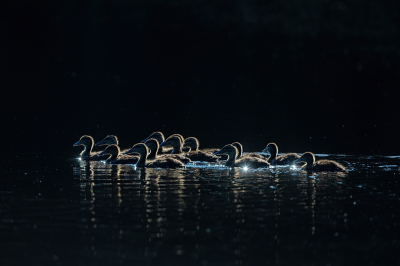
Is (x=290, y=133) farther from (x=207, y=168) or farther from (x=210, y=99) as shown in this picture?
(x=210, y=99)

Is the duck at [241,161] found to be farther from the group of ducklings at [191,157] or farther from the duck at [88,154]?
the duck at [88,154]

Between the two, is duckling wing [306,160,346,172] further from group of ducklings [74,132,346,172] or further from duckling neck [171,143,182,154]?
duckling neck [171,143,182,154]

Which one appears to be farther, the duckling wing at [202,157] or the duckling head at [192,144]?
the duckling head at [192,144]

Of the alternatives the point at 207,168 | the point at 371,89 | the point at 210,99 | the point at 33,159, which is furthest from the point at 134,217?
the point at 371,89

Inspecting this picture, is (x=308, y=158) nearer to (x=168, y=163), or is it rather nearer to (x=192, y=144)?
(x=168, y=163)

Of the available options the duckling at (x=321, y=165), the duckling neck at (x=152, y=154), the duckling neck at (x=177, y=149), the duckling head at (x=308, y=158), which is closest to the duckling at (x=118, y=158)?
the duckling neck at (x=152, y=154)

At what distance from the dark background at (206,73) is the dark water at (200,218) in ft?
30.5

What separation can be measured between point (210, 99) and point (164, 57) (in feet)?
113

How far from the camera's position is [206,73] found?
3413 inches

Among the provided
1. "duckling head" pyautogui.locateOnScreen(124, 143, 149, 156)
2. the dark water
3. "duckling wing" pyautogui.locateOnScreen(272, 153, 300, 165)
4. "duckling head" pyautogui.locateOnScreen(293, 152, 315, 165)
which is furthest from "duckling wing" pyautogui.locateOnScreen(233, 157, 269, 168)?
"duckling head" pyautogui.locateOnScreen(124, 143, 149, 156)

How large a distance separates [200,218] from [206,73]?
2913 inches

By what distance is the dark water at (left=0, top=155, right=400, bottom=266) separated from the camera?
1101 cm

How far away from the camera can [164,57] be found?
3696 inches

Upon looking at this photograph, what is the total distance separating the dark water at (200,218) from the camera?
11008mm
